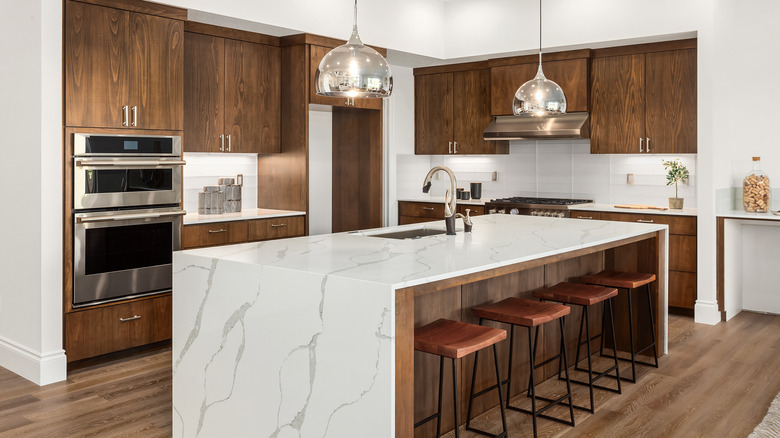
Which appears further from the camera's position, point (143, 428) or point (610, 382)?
point (610, 382)

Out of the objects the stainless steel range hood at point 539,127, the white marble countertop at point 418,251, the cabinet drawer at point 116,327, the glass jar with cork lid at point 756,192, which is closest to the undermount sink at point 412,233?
the white marble countertop at point 418,251

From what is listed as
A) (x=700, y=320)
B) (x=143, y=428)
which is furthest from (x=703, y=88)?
(x=143, y=428)

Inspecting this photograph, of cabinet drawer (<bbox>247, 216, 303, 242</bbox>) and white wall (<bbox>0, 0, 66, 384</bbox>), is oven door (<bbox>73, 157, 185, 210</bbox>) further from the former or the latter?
cabinet drawer (<bbox>247, 216, 303, 242</bbox>)

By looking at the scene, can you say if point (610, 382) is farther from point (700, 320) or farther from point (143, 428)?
point (143, 428)

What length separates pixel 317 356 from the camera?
2.65 metres

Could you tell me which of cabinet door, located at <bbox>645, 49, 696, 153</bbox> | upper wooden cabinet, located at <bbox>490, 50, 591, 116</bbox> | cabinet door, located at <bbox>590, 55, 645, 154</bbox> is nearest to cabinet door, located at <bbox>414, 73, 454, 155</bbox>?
upper wooden cabinet, located at <bbox>490, 50, 591, 116</bbox>

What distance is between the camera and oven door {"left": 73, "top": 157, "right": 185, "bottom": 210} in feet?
14.1

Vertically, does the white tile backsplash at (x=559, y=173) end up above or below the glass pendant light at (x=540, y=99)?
below

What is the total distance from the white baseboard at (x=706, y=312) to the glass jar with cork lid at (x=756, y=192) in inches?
35.7

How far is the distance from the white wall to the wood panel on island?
462cm

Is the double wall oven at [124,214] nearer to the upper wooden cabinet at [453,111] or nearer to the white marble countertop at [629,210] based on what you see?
the upper wooden cabinet at [453,111]

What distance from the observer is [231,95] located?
5.59 m

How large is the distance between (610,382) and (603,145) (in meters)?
2.85

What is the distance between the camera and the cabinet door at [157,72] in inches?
179
